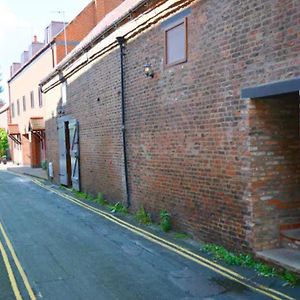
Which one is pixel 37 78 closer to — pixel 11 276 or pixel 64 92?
pixel 64 92

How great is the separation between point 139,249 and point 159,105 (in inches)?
134

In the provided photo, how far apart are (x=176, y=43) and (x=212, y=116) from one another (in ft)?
7.12

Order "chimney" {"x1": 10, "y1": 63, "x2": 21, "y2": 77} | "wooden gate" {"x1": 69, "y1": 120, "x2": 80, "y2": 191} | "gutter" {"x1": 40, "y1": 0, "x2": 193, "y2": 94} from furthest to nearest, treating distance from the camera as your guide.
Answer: "chimney" {"x1": 10, "y1": 63, "x2": 21, "y2": 77} → "wooden gate" {"x1": 69, "y1": 120, "x2": 80, "y2": 191} → "gutter" {"x1": 40, "y1": 0, "x2": 193, "y2": 94}

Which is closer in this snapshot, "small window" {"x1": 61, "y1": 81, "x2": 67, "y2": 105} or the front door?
the front door

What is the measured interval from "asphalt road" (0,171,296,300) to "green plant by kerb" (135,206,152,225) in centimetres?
63

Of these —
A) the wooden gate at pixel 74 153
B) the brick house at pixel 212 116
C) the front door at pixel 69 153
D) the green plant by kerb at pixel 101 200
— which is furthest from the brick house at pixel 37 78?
the brick house at pixel 212 116

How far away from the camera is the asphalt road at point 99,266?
591 centimetres

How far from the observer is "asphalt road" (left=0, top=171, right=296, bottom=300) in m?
5.91

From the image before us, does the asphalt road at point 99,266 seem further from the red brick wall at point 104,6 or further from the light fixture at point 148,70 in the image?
the red brick wall at point 104,6

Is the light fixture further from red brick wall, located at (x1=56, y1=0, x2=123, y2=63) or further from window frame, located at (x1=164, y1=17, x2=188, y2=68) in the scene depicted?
red brick wall, located at (x1=56, y1=0, x2=123, y2=63)

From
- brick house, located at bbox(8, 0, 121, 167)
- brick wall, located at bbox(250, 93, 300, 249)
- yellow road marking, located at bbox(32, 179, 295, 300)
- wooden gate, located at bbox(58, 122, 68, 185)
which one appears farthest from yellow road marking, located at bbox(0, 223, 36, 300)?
brick house, located at bbox(8, 0, 121, 167)

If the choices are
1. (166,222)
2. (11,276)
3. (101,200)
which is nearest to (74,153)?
(101,200)

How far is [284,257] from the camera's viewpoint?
6.47 m

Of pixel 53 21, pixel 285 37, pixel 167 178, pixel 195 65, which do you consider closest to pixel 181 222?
pixel 167 178
